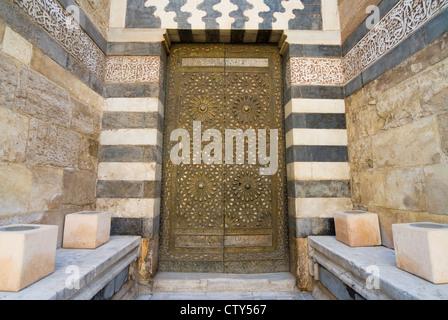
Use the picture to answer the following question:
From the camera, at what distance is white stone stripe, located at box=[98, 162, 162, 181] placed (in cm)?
235

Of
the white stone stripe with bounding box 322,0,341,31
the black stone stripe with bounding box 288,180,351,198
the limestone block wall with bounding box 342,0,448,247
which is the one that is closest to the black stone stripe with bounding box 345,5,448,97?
the limestone block wall with bounding box 342,0,448,247

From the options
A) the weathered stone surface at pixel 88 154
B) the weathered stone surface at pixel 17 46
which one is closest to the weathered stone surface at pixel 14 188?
the weathered stone surface at pixel 88 154

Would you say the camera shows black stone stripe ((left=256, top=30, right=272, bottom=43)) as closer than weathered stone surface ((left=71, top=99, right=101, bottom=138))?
No

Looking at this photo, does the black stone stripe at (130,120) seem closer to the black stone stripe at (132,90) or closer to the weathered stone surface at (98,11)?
the black stone stripe at (132,90)

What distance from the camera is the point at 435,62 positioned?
59.8 inches

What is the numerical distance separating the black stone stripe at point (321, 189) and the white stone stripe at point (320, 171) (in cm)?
4

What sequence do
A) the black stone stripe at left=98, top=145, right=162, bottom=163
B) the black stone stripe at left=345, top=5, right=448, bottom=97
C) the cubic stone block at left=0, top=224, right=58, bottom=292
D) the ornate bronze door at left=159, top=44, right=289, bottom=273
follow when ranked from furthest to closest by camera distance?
1. the ornate bronze door at left=159, top=44, right=289, bottom=273
2. the black stone stripe at left=98, top=145, right=162, bottom=163
3. the black stone stripe at left=345, top=5, right=448, bottom=97
4. the cubic stone block at left=0, top=224, right=58, bottom=292

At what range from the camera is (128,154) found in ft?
7.81

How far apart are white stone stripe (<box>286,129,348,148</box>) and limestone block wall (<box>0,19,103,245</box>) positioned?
2.08m

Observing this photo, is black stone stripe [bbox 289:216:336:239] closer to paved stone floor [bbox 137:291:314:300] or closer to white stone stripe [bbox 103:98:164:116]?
paved stone floor [bbox 137:291:314:300]

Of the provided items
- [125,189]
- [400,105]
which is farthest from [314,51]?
[125,189]

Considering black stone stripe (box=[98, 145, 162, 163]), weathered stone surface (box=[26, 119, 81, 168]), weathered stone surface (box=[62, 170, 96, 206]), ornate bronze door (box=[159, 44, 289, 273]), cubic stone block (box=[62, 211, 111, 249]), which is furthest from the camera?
ornate bronze door (box=[159, 44, 289, 273])

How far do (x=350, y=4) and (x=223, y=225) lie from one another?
8.92 ft

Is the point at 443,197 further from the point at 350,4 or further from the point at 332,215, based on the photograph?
the point at 350,4
